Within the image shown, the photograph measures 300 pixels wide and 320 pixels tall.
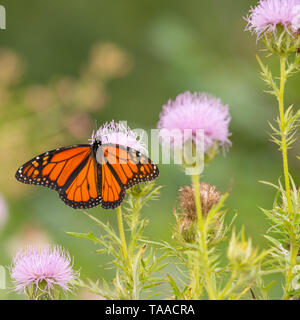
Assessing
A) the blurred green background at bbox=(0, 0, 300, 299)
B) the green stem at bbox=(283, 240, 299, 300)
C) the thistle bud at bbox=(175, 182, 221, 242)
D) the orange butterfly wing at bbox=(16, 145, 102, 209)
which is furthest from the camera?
the blurred green background at bbox=(0, 0, 300, 299)

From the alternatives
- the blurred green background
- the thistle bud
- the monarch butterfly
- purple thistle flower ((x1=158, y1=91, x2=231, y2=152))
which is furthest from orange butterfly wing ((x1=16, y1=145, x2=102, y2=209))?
the blurred green background

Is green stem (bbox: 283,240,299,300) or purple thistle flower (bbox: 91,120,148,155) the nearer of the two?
green stem (bbox: 283,240,299,300)

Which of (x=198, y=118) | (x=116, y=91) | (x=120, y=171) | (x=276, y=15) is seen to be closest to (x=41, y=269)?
(x=120, y=171)

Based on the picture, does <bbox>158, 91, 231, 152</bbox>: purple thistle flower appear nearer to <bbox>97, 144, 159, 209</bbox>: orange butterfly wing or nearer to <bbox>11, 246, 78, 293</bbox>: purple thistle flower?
<bbox>97, 144, 159, 209</bbox>: orange butterfly wing

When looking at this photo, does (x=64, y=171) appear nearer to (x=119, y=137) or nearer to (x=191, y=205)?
(x=119, y=137)

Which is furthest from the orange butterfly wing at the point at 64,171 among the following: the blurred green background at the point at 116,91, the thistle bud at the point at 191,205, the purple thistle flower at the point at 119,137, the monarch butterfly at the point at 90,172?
the blurred green background at the point at 116,91

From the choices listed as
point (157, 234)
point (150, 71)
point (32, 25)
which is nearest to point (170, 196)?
point (157, 234)
